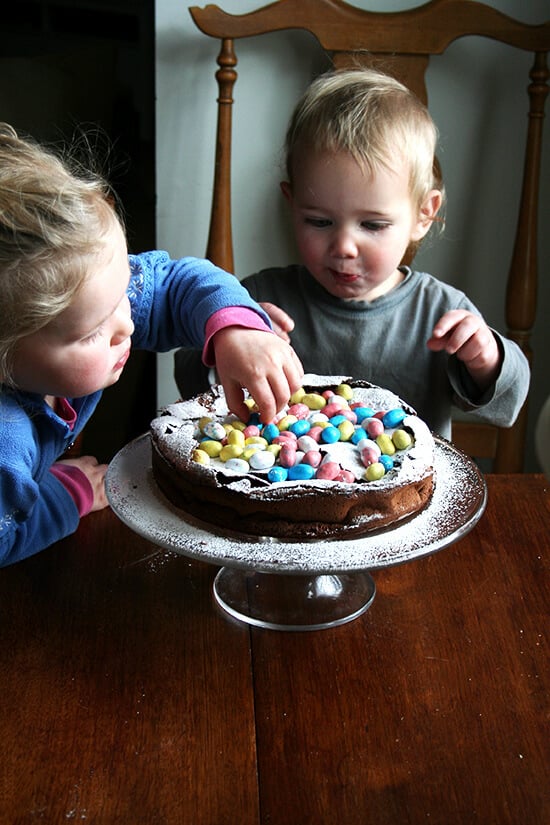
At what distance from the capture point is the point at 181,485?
0.92 m

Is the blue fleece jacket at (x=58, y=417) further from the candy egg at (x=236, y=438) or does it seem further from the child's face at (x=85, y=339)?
the candy egg at (x=236, y=438)

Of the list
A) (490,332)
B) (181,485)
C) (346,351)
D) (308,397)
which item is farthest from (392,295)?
(181,485)

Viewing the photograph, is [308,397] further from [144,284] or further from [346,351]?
[346,351]

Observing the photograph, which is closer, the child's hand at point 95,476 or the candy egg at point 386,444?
the candy egg at point 386,444

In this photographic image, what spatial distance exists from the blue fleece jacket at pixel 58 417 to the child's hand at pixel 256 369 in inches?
3.6

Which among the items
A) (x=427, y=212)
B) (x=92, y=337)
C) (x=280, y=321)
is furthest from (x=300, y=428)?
(x=427, y=212)

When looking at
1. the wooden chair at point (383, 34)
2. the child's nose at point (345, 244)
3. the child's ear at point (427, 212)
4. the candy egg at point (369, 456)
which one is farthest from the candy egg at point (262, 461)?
the wooden chair at point (383, 34)

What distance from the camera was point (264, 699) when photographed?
2.60 feet

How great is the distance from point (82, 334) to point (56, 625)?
0.30 meters

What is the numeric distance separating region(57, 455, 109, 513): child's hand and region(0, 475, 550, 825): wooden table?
79mm

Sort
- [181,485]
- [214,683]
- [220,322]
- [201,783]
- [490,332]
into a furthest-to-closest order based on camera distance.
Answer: [490,332] < [220,322] < [181,485] < [214,683] < [201,783]

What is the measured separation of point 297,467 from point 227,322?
0.73ft

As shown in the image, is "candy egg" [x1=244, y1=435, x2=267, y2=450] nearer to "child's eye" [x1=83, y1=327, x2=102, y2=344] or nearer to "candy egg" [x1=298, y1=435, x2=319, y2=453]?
"candy egg" [x1=298, y1=435, x2=319, y2=453]

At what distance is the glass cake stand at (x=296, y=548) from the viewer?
0.82 m
